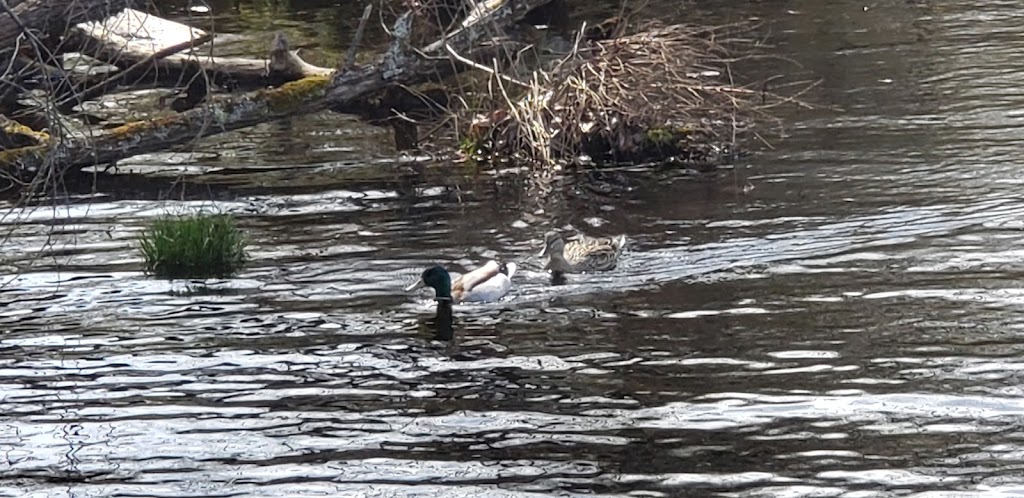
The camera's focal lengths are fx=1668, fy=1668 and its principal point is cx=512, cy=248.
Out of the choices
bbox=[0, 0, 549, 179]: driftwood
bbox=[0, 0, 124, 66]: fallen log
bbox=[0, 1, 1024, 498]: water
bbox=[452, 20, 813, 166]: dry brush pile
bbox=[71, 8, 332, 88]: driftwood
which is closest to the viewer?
bbox=[0, 1, 1024, 498]: water

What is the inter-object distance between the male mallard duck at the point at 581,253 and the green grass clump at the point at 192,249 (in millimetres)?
2387

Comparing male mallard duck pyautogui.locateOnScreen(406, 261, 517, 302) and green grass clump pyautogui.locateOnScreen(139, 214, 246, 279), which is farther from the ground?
green grass clump pyautogui.locateOnScreen(139, 214, 246, 279)

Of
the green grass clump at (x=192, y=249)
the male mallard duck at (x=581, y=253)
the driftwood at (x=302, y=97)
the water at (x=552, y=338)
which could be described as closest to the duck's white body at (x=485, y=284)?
the water at (x=552, y=338)

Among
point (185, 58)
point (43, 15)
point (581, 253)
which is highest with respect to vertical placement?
point (43, 15)

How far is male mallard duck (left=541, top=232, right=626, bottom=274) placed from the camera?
12.1 meters

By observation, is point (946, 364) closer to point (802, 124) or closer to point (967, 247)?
point (967, 247)

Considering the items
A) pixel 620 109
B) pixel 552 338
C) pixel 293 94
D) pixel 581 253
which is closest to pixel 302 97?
pixel 293 94

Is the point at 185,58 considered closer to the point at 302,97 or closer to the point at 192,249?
the point at 302,97

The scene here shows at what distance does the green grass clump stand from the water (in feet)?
0.79

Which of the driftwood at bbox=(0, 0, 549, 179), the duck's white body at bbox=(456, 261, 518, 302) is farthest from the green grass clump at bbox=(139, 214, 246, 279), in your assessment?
the driftwood at bbox=(0, 0, 549, 179)

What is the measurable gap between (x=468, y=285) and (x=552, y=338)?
45.5 inches

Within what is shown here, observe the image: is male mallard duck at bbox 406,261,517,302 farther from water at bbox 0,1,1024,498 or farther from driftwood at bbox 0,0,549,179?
driftwood at bbox 0,0,549,179

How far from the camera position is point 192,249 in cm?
1248

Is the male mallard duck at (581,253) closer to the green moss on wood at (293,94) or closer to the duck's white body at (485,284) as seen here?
the duck's white body at (485,284)
